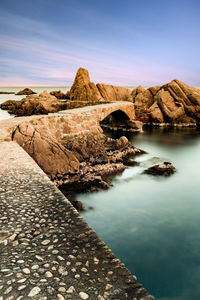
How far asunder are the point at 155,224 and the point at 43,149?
5641 millimetres

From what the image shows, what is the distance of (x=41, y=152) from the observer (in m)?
9.83

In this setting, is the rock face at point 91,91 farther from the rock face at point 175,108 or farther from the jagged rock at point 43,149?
the jagged rock at point 43,149

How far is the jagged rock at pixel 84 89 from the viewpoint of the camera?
3366 centimetres

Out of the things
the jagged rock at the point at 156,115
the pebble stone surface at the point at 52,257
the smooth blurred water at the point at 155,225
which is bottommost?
the smooth blurred water at the point at 155,225

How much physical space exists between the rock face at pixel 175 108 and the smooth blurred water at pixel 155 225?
17987mm

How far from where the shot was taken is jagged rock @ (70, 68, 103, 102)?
33656mm

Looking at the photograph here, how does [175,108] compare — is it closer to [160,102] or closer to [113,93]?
[160,102]

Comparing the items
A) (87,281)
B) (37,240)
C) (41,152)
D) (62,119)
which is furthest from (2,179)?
(62,119)

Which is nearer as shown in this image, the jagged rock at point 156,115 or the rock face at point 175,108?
the rock face at point 175,108

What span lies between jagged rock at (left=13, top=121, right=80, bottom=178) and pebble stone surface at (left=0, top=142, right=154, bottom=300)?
5381mm

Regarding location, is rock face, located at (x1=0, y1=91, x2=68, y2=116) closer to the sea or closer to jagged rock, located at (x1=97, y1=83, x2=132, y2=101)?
jagged rock, located at (x1=97, y1=83, x2=132, y2=101)

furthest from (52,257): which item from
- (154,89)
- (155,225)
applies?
(154,89)

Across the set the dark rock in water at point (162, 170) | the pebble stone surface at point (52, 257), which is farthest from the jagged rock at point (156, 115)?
the pebble stone surface at point (52, 257)

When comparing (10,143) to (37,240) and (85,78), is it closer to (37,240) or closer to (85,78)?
(37,240)
